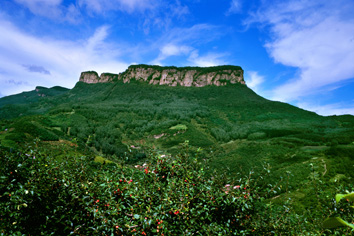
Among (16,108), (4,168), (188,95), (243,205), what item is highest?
(188,95)

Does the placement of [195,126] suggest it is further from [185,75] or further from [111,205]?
[185,75]

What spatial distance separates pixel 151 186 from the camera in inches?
130

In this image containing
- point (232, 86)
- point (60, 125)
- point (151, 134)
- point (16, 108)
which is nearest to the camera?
point (60, 125)

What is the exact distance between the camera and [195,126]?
140 ft

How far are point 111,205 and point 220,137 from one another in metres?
35.6

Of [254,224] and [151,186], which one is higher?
[151,186]

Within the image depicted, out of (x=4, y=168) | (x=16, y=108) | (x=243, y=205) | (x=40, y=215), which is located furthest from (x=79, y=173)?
(x=16, y=108)

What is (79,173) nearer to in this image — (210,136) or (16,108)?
(210,136)

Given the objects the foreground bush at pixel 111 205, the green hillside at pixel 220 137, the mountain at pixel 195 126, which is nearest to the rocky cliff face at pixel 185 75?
the mountain at pixel 195 126

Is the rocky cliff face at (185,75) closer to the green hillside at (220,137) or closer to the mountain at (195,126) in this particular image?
the mountain at (195,126)

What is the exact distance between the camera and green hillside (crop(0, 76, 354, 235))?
5793 millimetres

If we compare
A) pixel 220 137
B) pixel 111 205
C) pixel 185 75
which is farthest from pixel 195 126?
pixel 185 75

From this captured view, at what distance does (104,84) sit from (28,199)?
375 feet

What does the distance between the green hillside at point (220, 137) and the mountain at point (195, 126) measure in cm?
12
